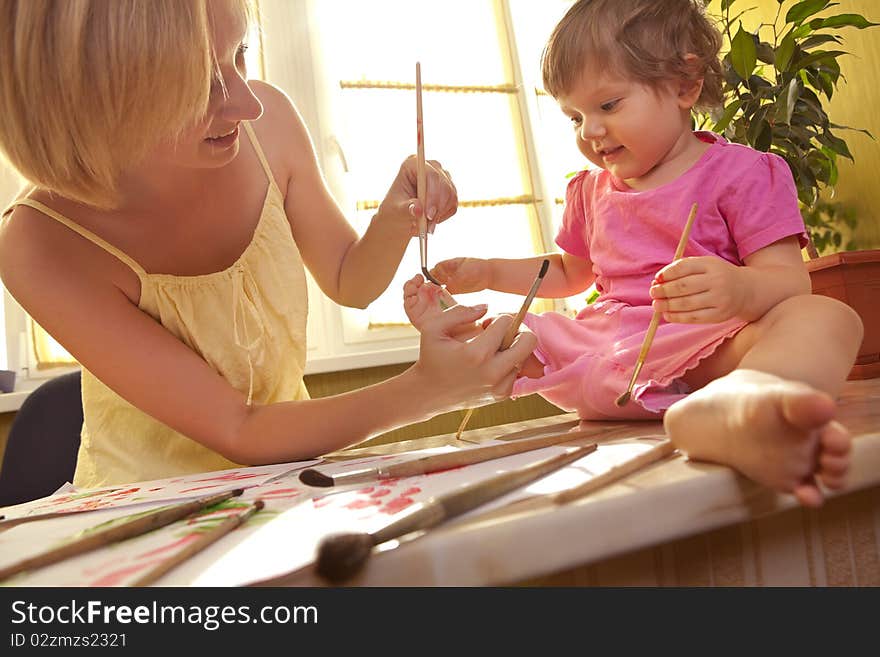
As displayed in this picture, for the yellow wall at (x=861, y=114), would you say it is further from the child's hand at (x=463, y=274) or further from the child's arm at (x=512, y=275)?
the child's hand at (x=463, y=274)

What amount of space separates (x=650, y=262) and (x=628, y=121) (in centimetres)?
18

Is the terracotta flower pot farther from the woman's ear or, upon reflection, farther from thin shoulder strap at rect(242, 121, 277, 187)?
thin shoulder strap at rect(242, 121, 277, 187)

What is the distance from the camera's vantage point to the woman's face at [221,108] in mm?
864

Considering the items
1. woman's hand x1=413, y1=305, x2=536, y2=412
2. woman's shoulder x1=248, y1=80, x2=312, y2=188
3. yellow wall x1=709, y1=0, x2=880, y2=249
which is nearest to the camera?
woman's hand x1=413, y1=305, x2=536, y2=412

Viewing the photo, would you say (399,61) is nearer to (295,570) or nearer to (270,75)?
(270,75)

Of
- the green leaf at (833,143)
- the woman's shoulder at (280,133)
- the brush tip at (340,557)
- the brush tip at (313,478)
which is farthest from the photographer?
the green leaf at (833,143)

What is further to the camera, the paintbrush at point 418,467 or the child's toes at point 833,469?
the paintbrush at point 418,467

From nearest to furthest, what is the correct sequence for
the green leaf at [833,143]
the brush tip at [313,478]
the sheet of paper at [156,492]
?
the brush tip at [313,478], the sheet of paper at [156,492], the green leaf at [833,143]

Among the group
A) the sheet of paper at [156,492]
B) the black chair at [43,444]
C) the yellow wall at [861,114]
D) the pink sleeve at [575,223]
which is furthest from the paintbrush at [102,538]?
the yellow wall at [861,114]

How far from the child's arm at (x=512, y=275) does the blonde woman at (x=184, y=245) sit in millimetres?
92

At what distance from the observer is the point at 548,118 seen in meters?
2.94

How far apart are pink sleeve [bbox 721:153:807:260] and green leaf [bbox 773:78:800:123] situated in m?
1.05

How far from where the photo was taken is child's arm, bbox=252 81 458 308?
49.5 inches

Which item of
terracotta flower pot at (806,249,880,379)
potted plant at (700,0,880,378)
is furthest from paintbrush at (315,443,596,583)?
potted plant at (700,0,880,378)
